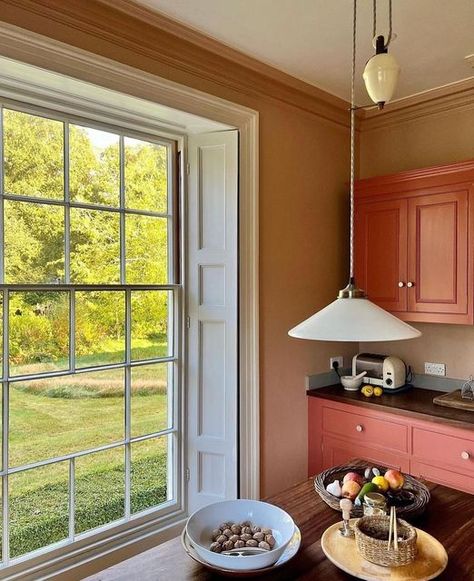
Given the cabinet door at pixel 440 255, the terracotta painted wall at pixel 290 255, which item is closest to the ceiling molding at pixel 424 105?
the terracotta painted wall at pixel 290 255

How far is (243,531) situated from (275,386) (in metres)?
1.26

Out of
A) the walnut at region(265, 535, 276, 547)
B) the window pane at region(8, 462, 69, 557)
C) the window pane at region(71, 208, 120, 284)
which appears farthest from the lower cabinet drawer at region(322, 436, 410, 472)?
the window pane at region(71, 208, 120, 284)

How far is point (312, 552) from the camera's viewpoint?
4.18 ft

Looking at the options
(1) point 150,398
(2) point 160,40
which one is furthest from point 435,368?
(2) point 160,40

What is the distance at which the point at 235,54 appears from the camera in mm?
2215

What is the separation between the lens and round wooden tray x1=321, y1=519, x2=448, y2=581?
3.71 ft

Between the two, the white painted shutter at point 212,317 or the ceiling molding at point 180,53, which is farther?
the white painted shutter at point 212,317

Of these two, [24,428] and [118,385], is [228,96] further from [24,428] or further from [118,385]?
[24,428]

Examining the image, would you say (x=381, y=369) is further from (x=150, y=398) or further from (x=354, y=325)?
(x=354, y=325)

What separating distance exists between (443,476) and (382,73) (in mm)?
1881

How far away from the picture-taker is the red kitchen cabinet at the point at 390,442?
7.12 feet

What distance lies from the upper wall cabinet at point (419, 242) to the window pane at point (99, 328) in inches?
A: 58.2

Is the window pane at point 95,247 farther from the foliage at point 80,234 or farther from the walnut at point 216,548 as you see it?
the walnut at point 216,548

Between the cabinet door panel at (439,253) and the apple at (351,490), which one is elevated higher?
the cabinet door panel at (439,253)
